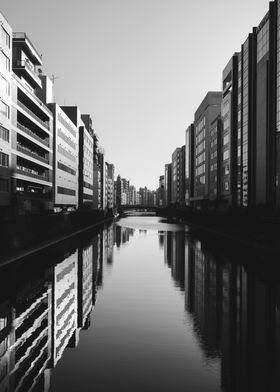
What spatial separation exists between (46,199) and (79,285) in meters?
80.3

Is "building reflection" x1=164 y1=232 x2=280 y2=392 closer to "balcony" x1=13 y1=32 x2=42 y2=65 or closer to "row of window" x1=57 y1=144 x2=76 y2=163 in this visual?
"balcony" x1=13 y1=32 x2=42 y2=65

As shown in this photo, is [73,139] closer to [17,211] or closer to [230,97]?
[230,97]

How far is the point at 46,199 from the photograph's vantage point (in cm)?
10025

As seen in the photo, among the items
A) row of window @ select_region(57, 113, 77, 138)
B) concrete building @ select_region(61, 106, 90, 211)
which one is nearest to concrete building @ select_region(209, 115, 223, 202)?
concrete building @ select_region(61, 106, 90, 211)

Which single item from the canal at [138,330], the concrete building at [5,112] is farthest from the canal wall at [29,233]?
the concrete building at [5,112]

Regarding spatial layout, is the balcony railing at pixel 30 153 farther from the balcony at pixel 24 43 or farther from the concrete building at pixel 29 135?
the balcony at pixel 24 43

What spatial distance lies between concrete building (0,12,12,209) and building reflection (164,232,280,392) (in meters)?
49.9

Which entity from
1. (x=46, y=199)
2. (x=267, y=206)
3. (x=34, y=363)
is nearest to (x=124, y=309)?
(x=34, y=363)

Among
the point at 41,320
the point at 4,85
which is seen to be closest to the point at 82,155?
the point at 4,85

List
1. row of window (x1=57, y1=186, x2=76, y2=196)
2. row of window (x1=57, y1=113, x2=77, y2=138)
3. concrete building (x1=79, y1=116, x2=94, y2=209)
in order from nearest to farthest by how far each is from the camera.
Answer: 1. row of window (x1=57, y1=186, x2=76, y2=196)
2. row of window (x1=57, y1=113, x2=77, y2=138)
3. concrete building (x1=79, y1=116, x2=94, y2=209)

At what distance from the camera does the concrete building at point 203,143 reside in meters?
164

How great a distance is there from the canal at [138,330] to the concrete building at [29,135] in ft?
181

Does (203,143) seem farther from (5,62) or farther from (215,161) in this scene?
(5,62)

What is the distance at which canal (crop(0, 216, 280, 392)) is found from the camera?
31.1ft
